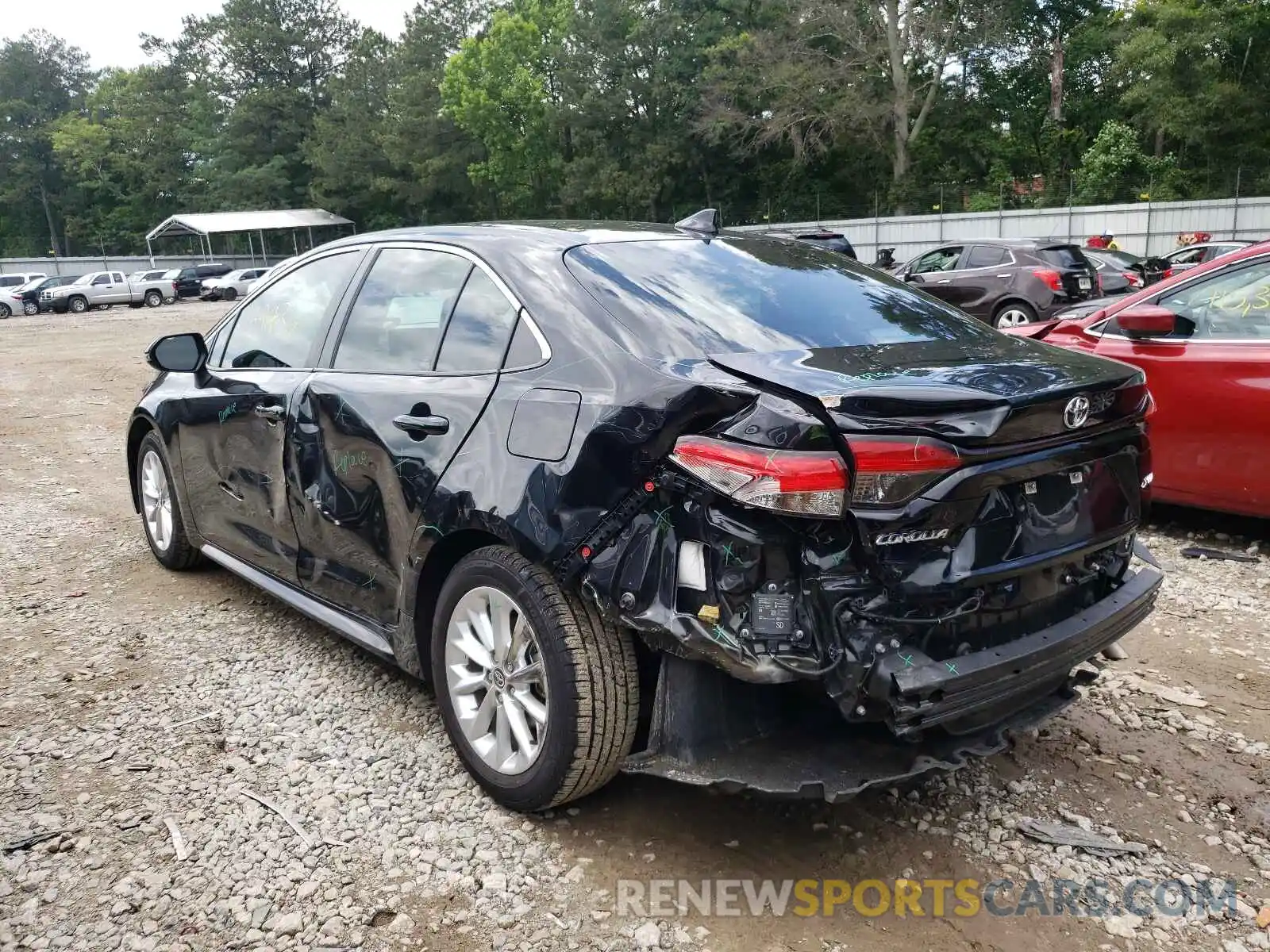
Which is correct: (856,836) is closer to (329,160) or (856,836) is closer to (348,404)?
(348,404)

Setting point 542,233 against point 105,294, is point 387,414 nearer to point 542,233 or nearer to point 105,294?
point 542,233

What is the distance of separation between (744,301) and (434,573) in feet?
4.12

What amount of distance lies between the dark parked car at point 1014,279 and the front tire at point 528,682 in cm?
1185

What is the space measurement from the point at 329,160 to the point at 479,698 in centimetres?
5876

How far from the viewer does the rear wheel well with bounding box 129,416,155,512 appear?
4992 millimetres

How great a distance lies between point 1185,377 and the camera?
192 inches

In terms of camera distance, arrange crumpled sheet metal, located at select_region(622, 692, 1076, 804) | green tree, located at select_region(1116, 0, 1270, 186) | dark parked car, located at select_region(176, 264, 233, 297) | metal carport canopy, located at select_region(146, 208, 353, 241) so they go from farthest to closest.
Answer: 1. metal carport canopy, located at select_region(146, 208, 353, 241)
2. dark parked car, located at select_region(176, 264, 233, 297)
3. green tree, located at select_region(1116, 0, 1270, 186)
4. crumpled sheet metal, located at select_region(622, 692, 1076, 804)

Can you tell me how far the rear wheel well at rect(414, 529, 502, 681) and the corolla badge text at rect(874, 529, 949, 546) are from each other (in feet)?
3.60

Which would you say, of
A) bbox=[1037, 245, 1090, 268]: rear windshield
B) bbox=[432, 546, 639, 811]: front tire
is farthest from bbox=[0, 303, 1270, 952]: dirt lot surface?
bbox=[1037, 245, 1090, 268]: rear windshield

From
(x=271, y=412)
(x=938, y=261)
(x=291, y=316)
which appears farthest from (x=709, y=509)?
(x=938, y=261)

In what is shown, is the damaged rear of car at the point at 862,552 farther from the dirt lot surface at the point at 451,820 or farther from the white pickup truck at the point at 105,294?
the white pickup truck at the point at 105,294

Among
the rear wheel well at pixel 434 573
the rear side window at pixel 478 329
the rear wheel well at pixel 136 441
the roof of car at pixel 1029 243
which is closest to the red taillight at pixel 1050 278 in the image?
the roof of car at pixel 1029 243

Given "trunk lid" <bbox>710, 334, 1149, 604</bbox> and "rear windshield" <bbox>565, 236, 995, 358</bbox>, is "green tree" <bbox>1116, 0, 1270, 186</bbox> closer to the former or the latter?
"rear windshield" <bbox>565, 236, 995, 358</bbox>

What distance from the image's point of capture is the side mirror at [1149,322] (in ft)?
16.2
